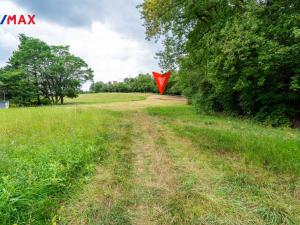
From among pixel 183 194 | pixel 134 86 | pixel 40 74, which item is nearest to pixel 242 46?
pixel 183 194

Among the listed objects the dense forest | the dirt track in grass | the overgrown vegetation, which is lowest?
the dirt track in grass

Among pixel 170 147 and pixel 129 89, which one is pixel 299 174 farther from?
pixel 129 89

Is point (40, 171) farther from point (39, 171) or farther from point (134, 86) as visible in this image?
point (134, 86)

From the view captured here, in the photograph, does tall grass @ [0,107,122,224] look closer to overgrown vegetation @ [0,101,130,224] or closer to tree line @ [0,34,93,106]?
overgrown vegetation @ [0,101,130,224]

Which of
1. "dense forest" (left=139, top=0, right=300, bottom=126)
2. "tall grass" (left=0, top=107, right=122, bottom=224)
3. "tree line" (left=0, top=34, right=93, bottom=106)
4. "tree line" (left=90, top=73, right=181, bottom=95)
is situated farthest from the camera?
"tree line" (left=90, top=73, right=181, bottom=95)

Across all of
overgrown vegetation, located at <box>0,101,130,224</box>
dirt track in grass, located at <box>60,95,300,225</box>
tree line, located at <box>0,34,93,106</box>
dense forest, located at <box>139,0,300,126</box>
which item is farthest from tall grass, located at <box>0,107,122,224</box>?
tree line, located at <box>0,34,93,106</box>

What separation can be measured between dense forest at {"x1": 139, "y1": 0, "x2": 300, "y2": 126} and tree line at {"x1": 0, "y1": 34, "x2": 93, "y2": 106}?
92.3 ft

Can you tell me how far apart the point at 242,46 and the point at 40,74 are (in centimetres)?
3634

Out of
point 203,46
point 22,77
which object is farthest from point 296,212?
point 22,77

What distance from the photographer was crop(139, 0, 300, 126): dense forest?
692 cm

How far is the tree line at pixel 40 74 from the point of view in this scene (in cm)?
2828

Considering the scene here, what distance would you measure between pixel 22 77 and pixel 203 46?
3246 centimetres

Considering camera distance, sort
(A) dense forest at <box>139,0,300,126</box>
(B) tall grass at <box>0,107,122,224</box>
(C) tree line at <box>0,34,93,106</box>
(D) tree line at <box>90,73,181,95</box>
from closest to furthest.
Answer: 1. (B) tall grass at <box>0,107,122,224</box>
2. (A) dense forest at <box>139,0,300,126</box>
3. (C) tree line at <box>0,34,93,106</box>
4. (D) tree line at <box>90,73,181,95</box>

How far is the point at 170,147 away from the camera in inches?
197
